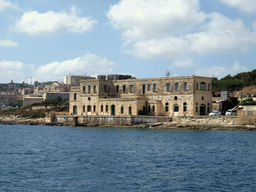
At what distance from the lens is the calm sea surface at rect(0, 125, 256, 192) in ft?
62.5

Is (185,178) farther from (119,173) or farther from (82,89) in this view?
(82,89)

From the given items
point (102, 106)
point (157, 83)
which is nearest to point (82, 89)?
point (102, 106)

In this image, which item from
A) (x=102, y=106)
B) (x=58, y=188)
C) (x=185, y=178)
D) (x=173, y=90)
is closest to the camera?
(x=58, y=188)

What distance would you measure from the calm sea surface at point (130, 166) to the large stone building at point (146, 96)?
2002 centimetres

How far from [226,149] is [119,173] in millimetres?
13540

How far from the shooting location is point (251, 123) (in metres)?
48.8

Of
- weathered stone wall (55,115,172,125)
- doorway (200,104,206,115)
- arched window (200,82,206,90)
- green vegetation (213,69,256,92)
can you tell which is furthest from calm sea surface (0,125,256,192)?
green vegetation (213,69,256,92)

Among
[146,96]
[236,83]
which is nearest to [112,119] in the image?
[146,96]

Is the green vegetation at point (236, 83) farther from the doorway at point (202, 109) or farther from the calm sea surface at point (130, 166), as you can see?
the calm sea surface at point (130, 166)

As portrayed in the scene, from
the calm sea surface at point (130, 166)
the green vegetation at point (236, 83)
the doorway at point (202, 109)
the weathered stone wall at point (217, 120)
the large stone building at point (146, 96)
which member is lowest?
the calm sea surface at point (130, 166)

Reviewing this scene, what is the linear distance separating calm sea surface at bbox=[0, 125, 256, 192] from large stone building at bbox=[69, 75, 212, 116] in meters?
20.0

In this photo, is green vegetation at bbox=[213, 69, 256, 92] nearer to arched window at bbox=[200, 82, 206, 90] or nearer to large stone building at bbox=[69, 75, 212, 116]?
arched window at bbox=[200, 82, 206, 90]

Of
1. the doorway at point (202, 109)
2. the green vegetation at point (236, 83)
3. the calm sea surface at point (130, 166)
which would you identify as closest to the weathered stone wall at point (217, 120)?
the doorway at point (202, 109)

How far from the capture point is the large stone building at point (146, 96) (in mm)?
56438
